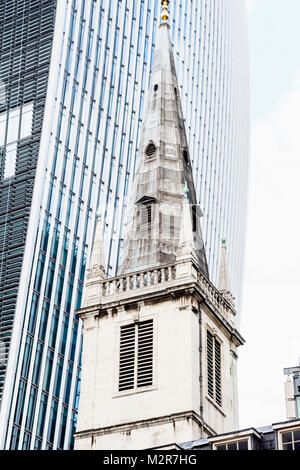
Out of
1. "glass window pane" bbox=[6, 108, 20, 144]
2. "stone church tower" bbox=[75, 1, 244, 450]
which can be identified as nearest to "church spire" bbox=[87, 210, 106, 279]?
"stone church tower" bbox=[75, 1, 244, 450]

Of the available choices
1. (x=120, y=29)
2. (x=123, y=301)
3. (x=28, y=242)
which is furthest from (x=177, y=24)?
(x=123, y=301)

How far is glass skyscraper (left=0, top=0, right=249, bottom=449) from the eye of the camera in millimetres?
75812

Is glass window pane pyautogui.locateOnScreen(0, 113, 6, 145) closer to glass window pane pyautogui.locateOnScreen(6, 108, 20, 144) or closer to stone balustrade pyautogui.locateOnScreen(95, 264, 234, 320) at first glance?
glass window pane pyautogui.locateOnScreen(6, 108, 20, 144)

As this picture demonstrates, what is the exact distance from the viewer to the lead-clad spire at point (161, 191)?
176 feet

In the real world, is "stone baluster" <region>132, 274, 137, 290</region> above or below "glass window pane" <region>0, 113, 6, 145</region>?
below

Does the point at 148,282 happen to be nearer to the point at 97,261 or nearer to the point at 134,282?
the point at 134,282

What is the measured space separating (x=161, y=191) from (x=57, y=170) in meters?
30.4

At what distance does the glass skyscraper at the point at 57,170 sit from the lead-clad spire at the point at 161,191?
72.1 ft

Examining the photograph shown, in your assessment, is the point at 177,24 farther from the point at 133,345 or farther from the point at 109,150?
the point at 133,345

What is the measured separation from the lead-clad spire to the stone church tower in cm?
6

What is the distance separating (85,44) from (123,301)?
45219 millimetres

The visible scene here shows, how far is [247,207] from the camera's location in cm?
14038

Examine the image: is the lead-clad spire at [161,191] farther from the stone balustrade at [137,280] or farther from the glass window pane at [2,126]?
the glass window pane at [2,126]

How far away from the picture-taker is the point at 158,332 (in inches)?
1969
